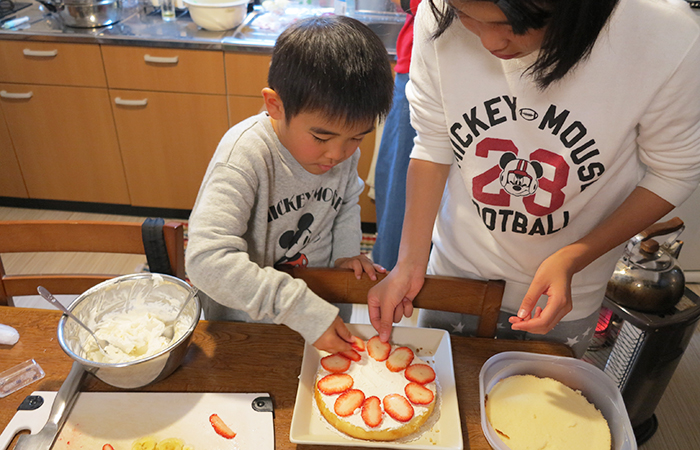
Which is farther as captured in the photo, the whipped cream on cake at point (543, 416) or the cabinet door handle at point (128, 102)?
the cabinet door handle at point (128, 102)

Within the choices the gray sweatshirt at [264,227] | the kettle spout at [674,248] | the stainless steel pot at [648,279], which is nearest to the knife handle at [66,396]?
the gray sweatshirt at [264,227]

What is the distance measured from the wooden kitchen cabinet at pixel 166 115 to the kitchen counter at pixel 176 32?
0.14ft

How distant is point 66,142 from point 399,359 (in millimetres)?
2337

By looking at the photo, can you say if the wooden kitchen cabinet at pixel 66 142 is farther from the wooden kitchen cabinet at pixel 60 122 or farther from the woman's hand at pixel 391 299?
the woman's hand at pixel 391 299

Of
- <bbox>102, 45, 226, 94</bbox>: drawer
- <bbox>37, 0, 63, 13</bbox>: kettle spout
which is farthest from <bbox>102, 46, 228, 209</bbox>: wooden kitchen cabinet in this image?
<bbox>37, 0, 63, 13</bbox>: kettle spout

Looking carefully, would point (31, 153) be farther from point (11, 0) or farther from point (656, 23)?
point (656, 23)

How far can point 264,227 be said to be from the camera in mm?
1011

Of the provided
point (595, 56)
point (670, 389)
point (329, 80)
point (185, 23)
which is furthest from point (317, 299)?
point (185, 23)

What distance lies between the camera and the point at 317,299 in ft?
2.92

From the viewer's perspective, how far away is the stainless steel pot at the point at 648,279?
55.5 inches

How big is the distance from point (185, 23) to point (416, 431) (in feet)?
7.56

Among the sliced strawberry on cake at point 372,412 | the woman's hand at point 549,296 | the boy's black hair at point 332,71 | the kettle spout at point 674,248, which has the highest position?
the boy's black hair at point 332,71

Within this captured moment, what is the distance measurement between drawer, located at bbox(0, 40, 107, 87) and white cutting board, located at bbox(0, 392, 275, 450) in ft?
6.39

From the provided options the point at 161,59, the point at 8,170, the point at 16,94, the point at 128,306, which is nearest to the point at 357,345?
the point at 128,306
